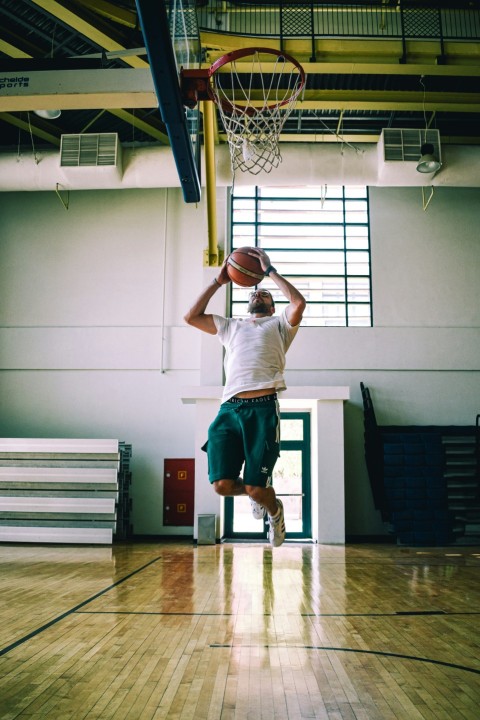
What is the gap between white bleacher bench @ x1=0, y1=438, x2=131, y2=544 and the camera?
26.8 feet

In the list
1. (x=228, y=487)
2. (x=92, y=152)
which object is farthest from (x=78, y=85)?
(x=92, y=152)

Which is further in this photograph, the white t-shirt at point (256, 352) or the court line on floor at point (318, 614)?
the white t-shirt at point (256, 352)

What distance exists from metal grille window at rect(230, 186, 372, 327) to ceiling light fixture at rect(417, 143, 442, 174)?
5.59 ft

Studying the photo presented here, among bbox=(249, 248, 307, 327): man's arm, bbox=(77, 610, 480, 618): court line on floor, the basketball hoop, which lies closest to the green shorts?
bbox=(249, 248, 307, 327): man's arm

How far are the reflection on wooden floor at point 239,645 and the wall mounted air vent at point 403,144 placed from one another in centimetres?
564

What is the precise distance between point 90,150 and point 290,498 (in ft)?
19.2

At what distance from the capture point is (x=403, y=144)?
8414mm

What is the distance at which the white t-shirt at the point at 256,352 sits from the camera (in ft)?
11.9

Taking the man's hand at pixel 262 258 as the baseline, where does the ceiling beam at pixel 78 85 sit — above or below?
above

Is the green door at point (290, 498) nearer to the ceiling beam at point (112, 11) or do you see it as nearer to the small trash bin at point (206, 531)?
the small trash bin at point (206, 531)

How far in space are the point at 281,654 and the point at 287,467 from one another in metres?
6.72

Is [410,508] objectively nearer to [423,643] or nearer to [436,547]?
[436,547]

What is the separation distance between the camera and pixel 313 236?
9.73 metres

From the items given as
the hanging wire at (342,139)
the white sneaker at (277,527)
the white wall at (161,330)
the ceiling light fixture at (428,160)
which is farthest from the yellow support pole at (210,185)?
the white sneaker at (277,527)
